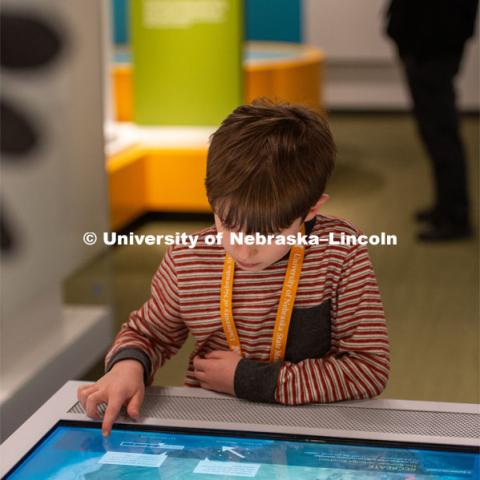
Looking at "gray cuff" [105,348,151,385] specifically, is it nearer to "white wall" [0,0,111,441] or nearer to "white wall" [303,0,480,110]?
"white wall" [0,0,111,441]

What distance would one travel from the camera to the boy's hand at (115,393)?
1.14m

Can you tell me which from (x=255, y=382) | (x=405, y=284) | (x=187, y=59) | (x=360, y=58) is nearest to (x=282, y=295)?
(x=255, y=382)

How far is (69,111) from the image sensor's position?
252cm

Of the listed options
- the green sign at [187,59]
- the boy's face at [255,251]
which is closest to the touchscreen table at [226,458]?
the boy's face at [255,251]

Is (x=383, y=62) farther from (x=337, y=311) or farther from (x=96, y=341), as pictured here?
(x=337, y=311)

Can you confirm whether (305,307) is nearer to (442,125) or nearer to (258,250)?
(258,250)

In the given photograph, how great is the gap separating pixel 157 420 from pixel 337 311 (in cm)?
31

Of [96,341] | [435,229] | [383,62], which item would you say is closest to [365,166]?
[435,229]

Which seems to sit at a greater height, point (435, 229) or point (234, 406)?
point (234, 406)

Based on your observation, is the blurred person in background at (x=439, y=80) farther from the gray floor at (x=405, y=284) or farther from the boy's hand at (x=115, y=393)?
the boy's hand at (x=115, y=393)

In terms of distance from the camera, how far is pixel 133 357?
1.27m

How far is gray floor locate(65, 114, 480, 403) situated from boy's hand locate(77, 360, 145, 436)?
2.50 ft

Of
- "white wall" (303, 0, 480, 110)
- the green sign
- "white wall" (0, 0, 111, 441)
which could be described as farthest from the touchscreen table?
"white wall" (303, 0, 480, 110)

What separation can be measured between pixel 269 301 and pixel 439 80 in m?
2.90
